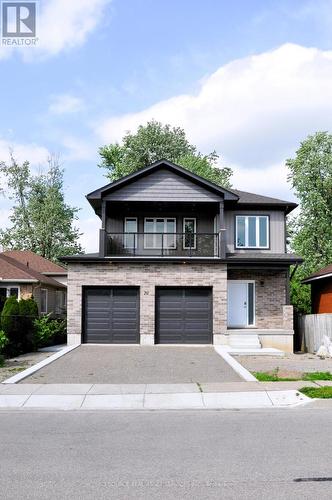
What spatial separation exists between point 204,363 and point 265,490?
10353 mm

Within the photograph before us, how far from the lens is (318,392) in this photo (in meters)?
10.5

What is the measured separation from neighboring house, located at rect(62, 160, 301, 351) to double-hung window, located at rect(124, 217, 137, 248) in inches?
1.8

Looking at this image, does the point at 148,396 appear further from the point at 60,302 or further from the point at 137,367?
the point at 60,302

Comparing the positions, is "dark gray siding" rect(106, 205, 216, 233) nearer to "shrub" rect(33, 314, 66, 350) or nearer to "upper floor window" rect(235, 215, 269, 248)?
"upper floor window" rect(235, 215, 269, 248)

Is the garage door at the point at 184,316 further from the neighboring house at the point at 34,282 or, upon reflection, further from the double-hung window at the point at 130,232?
the neighboring house at the point at 34,282

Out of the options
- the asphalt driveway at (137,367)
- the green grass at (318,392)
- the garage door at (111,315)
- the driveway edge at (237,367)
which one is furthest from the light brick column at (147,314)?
the green grass at (318,392)

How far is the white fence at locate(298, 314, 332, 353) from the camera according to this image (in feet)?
69.2

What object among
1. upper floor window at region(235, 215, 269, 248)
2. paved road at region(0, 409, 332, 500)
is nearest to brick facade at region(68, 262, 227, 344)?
upper floor window at region(235, 215, 269, 248)

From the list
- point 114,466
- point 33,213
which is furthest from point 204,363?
point 33,213

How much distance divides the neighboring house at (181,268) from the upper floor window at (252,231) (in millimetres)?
46

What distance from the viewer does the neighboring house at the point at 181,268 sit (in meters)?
21.9

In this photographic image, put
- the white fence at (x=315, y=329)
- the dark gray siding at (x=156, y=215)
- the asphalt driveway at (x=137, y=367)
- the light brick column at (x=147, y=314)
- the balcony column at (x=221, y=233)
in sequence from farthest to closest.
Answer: the dark gray siding at (x=156, y=215) < the balcony column at (x=221, y=233) < the light brick column at (x=147, y=314) < the white fence at (x=315, y=329) < the asphalt driveway at (x=137, y=367)

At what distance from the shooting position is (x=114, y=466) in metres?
6.11

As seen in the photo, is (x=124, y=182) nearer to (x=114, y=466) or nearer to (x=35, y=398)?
(x=35, y=398)
